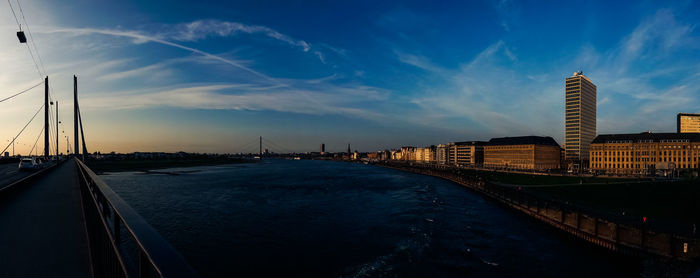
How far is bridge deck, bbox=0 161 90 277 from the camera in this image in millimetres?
4449

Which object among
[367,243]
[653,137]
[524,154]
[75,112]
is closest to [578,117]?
[524,154]

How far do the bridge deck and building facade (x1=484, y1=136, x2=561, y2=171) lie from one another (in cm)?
15662

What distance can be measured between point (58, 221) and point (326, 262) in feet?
42.1

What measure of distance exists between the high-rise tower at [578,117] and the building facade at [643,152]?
149 ft

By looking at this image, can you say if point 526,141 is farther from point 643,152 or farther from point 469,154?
point 643,152

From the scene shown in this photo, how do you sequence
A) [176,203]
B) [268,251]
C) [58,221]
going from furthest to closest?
[176,203], [268,251], [58,221]

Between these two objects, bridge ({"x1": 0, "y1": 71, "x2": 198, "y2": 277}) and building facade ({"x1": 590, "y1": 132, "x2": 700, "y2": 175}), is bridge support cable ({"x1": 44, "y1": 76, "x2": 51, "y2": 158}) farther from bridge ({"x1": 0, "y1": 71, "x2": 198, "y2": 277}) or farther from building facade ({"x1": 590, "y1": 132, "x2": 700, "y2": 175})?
building facade ({"x1": 590, "y1": 132, "x2": 700, "y2": 175})

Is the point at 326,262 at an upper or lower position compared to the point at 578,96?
lower

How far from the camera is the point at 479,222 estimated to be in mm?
29594

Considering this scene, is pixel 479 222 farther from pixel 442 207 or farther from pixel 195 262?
pixel 195 262

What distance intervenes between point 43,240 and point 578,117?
698 feet

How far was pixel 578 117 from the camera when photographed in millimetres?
171500

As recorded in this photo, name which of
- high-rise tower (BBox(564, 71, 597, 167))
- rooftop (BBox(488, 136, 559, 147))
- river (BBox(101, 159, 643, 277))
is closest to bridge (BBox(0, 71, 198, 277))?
river (BBox(101, 159, 643, 277))

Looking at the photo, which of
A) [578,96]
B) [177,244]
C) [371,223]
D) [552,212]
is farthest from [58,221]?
[578,96]
